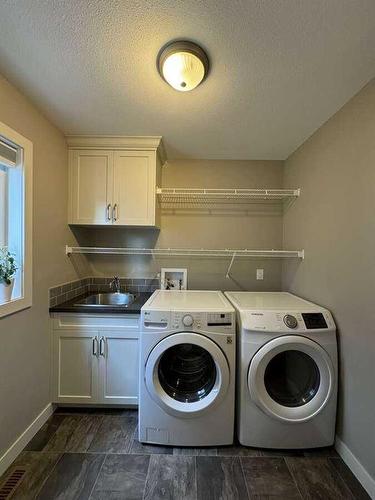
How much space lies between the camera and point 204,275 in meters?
2.61

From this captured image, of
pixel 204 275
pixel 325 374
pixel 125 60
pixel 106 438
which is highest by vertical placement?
pixel 125 60

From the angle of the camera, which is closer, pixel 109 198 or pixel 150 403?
pixel 150 403

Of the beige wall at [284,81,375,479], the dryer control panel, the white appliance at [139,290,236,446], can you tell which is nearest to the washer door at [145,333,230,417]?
the white appliance at [139,290,236,446]

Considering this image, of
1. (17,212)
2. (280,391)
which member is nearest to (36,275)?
(17,212)

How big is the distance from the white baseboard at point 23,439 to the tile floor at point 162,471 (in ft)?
0.12

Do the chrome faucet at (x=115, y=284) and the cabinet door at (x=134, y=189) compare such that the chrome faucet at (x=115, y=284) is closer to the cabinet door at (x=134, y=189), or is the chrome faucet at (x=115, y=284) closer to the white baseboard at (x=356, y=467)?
A: the cabinet door at (x=134, y=189)

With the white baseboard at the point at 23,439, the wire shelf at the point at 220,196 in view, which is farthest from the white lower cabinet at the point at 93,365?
the wire shelf at the point at 220,196

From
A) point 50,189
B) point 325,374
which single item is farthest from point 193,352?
point 50,189

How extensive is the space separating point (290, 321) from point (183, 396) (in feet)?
2.88

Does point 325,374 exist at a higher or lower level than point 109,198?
lower

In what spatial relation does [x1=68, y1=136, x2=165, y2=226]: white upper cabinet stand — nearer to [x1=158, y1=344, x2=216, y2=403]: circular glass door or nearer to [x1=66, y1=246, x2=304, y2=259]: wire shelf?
[x1=66, y1=246, x2=304, y2=259]: wire shelf

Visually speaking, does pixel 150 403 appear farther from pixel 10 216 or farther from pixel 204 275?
pixel 10 216

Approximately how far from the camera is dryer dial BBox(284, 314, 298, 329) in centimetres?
161

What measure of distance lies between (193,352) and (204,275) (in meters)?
0.97
